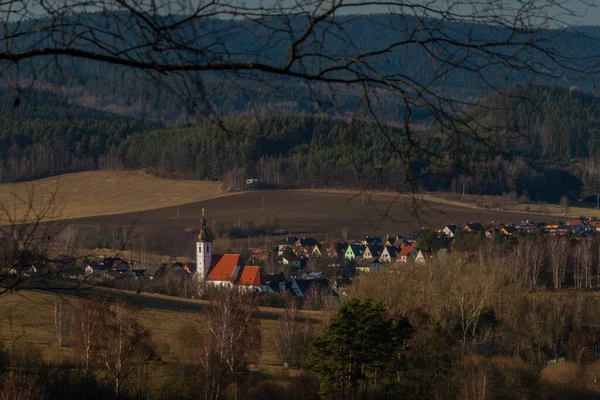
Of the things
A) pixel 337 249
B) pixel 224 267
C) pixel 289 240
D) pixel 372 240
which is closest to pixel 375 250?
pixel 337 249

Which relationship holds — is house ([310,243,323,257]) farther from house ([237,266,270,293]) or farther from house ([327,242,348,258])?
house ([237,266,270,293])

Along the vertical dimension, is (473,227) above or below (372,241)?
above

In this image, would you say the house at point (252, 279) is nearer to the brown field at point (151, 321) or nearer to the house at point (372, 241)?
the brown field at point (151, 321)

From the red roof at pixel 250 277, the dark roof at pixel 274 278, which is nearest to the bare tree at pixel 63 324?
the red roof at pixel 250 277

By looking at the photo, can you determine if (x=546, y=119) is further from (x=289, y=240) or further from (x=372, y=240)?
(x=372, y=240)

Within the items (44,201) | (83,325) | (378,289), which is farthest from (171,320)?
(44,201)

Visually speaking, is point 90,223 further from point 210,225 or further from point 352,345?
point 352,345

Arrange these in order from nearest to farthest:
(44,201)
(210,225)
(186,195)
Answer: (44,201), (210,225), (186,195)
